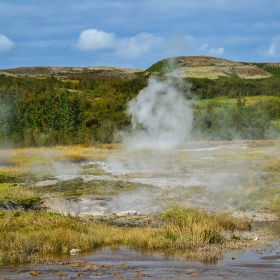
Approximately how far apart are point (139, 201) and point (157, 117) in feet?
81.1

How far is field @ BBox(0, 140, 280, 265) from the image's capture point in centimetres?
1345

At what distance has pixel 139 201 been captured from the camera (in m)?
21.6

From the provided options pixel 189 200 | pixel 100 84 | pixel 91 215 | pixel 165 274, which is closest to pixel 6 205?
pixel 91 215

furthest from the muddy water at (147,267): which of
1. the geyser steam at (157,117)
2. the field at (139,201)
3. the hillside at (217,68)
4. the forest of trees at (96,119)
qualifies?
the hillside at (217,68)

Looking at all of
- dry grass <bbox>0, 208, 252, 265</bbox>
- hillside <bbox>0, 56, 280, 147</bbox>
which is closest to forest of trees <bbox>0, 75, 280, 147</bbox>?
hillside <bbox>0, 56, 280, 147</bbox>

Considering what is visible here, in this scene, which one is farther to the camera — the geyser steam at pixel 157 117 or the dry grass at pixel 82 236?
the geyser steam at pixel 157 117

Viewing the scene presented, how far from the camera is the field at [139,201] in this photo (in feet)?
44.1

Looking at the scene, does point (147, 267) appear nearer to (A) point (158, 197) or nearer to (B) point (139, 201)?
(B) point (139, 201)

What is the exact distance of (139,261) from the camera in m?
12.2

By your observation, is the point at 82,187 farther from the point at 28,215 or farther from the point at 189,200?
the point at 28,215

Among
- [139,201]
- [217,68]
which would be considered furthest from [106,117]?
[217,68]

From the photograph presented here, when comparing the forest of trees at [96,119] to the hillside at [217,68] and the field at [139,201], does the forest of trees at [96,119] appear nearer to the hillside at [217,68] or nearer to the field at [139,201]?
the field at [139,201]

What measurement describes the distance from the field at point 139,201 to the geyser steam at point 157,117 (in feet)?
13.4

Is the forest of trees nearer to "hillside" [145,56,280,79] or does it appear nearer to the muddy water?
"hillside" [145,56,280,79]
